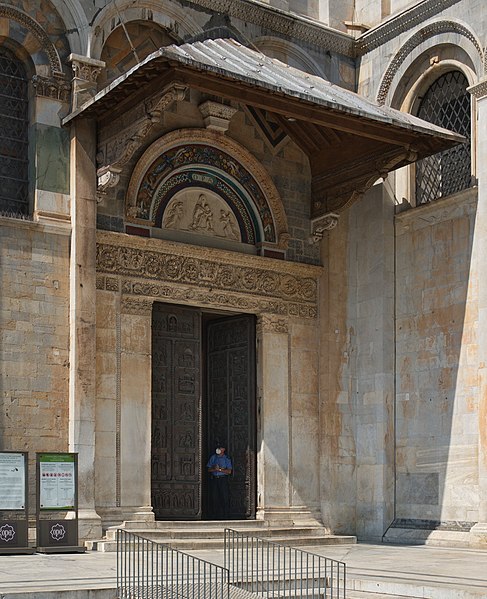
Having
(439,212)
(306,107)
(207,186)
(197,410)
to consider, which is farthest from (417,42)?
(197,410)

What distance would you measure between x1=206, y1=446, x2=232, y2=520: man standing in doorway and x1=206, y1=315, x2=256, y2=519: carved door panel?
155 mm

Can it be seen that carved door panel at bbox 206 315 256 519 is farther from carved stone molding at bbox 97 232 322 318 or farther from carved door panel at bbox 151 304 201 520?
carved door panel at bbox 151 304 201 520

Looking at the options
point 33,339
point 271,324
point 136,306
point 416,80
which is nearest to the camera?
point 33,339

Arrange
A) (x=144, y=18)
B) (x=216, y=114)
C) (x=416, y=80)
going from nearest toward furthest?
(x=144, y=18) → (x=216, y=114) → (x=416, y=80)

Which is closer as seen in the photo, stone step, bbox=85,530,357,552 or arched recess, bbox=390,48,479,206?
stone step, bbox=85,530,357,552

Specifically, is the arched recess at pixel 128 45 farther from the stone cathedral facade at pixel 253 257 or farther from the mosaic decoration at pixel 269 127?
the mosaic decoration at pixel 269 127

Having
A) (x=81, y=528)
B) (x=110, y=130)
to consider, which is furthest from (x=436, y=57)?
(x=81, y=528)

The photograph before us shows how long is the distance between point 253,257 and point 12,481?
6.60 m

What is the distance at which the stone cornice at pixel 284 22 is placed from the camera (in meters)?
20.6

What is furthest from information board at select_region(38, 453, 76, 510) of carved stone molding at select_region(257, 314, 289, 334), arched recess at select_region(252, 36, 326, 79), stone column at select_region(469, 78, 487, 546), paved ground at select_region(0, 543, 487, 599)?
arched recess at select_region(252, 36, 326, 79)

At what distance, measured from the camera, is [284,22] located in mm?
21312

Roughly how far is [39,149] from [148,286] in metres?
2.96

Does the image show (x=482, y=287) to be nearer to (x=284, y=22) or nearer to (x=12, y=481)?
(x=284, y=22)

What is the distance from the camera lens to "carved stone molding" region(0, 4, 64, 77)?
1811 cm
